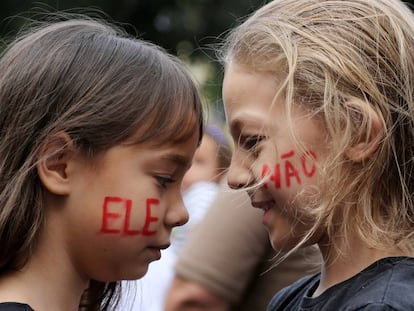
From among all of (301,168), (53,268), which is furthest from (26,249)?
(301,168)

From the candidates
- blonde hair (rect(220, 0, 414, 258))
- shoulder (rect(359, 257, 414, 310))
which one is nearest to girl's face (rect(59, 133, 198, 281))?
blonde hair (rect(220, 0, 414, 258))

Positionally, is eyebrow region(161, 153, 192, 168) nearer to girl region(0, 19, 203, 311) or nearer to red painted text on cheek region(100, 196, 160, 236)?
girl region(0, 19, 203, 311)

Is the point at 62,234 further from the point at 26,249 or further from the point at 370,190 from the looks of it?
the point at 370,190

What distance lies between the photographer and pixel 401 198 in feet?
7.77

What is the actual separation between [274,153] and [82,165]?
1.63 ft

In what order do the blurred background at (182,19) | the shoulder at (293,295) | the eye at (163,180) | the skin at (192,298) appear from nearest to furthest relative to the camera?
the eye at (163,180) < the shoulder at (293,295) < the skin at (192,298) < the blurred background at (182,19)

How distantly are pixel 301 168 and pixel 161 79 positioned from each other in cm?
44

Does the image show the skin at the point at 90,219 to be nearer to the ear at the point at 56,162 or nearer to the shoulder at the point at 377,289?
the ear at the point at 56,162

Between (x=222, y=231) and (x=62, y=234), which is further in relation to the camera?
(x=222, y=231)

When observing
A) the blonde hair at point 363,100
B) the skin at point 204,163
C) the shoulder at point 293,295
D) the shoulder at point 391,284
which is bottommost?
the skin at point 204,163

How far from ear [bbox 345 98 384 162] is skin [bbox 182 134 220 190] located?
3176 mm

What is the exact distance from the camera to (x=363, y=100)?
234 cm

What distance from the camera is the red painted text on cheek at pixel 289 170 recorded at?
2375mm

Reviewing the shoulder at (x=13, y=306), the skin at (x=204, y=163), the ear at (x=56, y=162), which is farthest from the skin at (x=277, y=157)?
the skin at (x=204, y=163)
